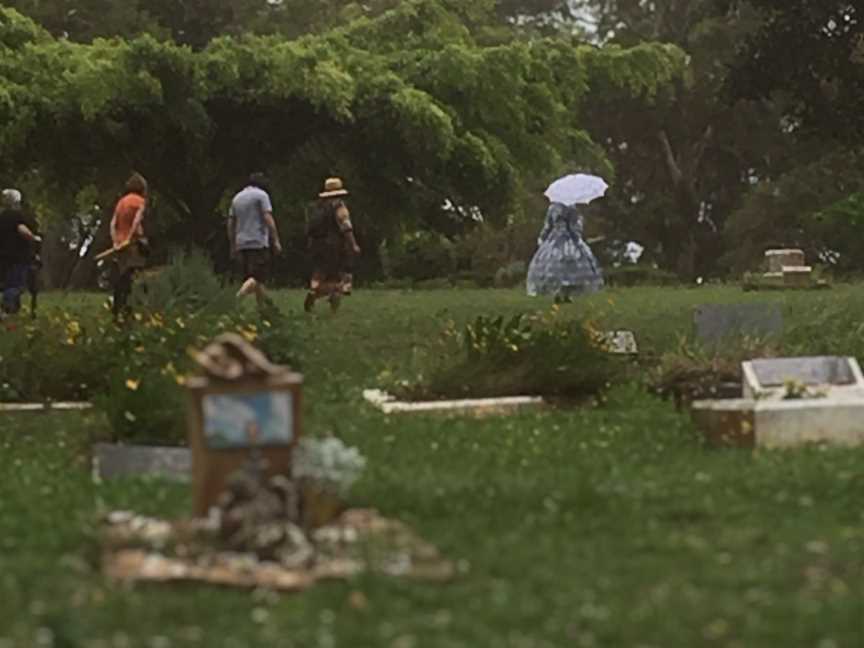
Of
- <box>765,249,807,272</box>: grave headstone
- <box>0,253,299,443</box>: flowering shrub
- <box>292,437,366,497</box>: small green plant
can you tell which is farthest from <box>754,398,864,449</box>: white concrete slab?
<box>765,249,807,272</box>: grave headstone

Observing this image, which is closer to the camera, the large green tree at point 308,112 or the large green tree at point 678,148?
the large green tree at point 308,112

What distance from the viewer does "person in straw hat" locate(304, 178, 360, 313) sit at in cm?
2142

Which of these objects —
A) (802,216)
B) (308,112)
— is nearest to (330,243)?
(308,112)

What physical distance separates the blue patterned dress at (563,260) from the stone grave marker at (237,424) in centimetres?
1829

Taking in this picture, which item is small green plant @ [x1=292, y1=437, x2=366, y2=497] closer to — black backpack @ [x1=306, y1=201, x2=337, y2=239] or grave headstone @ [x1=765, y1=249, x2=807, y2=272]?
black backpack @ [x1=306, y1=201, x2=337, y2=239]

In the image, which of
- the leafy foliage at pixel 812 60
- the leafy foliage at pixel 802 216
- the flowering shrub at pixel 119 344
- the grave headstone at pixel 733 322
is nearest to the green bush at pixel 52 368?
the flowering shrub at pixel 119 344

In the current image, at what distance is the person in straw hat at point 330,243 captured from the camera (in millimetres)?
21422

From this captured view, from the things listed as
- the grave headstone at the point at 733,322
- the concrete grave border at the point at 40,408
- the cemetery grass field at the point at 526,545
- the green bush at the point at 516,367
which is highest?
the grave headstone at the point at 733,322

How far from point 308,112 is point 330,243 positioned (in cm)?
926

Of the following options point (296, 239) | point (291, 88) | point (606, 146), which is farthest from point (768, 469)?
point (606, 146)

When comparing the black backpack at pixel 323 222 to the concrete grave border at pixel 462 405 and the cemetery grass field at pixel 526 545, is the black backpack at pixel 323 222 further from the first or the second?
the cemetery grass field at pixel 526 545

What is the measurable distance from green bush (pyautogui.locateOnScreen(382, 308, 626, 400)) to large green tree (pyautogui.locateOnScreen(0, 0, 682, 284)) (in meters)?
14.8

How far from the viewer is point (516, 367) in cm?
1363

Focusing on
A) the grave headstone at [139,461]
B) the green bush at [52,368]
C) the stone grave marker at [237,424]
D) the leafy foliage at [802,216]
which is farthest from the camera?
the leafy foliage at [802,216]
